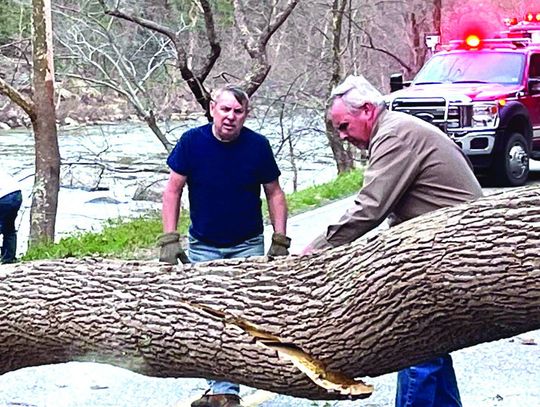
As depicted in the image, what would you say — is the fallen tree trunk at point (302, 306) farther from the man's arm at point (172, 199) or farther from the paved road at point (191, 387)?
the paved road at point (191, 387)

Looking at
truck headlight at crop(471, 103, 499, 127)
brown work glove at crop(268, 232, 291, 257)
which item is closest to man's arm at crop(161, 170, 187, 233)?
brown work glove at crop(268, 232, 291, 257)

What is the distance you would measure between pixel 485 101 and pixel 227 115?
31.5 ft

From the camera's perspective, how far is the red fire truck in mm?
14359

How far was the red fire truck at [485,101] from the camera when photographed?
14.4 m

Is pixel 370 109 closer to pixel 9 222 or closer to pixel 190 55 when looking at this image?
pixel 9 222

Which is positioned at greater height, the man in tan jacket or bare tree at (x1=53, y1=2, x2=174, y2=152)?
the man in tan jacket

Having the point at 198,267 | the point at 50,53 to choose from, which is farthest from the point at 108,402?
the point at 50,53

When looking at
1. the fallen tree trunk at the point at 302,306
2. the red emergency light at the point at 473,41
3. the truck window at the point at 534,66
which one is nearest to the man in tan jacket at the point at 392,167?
the fallen tree trunk at the point at 302,306

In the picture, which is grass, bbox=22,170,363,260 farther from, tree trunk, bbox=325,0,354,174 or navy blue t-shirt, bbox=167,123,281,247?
tree trunk, bbox=325,0,354,174

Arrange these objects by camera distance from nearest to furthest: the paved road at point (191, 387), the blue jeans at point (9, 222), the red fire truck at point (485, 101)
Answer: the paved road at point (191, 387) → the blue jeans at point (9, 222) → the red fire truck at point (485, 101)

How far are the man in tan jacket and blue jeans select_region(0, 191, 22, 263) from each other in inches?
204

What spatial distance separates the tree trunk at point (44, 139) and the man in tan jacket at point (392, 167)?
336 inches

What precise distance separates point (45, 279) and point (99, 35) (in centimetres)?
1455

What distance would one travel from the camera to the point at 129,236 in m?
11.8
